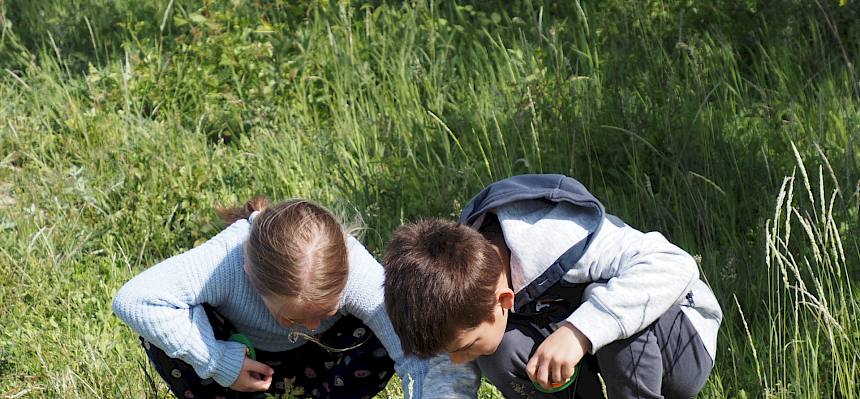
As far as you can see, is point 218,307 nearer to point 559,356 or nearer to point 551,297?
point 551,297

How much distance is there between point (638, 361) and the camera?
255 centimetres

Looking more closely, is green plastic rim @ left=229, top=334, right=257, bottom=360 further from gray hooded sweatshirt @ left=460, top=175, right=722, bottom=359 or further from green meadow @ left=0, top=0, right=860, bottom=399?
gray hooded sweatshirt @ left=460, top=175, right=722, bottom=359

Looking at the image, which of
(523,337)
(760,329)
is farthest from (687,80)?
(523,337)

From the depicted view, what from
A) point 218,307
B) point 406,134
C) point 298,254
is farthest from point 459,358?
point 406,134

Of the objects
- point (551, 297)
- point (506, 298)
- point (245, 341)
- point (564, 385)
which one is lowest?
point (245, 341)

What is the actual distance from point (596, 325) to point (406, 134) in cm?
203

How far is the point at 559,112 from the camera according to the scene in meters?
4.00

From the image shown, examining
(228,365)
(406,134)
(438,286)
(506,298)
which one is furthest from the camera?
(406,134)

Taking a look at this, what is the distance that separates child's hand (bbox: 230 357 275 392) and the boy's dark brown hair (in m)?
0.58

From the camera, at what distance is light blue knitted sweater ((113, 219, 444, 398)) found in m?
2.75

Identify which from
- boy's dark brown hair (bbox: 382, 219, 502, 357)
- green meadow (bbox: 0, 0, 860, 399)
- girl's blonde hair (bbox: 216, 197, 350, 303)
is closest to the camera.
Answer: boy's dark brown hair (bbox: 382, 219, 502, 357)

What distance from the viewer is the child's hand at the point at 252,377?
2.84 meters

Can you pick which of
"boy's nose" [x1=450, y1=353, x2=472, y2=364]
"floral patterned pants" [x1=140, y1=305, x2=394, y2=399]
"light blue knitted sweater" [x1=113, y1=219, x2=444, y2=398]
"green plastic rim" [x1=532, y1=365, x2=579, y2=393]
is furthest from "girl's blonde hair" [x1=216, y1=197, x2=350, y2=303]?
"green plastic rim" [x1=532, y1=365, x2=579, y2=393]

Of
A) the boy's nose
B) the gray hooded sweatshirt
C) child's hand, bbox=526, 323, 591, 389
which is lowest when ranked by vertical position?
the boy's nose
